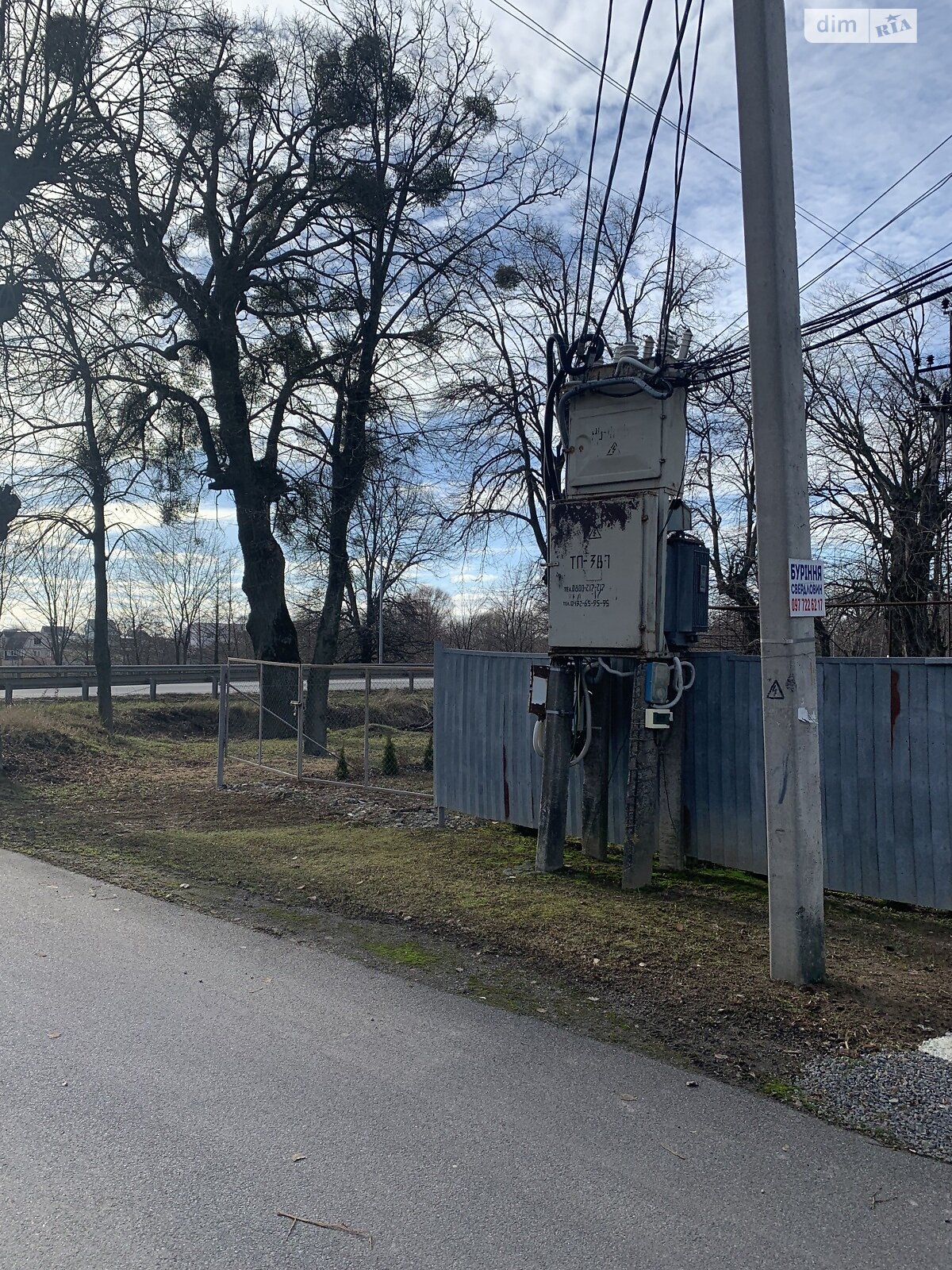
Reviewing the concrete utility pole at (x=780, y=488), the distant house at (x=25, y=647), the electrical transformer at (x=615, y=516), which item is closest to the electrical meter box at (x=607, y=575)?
the electrical transformer at (x=615, y=516)

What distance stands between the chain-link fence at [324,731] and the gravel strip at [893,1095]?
613 cm

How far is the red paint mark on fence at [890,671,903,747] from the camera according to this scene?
6.84 metres

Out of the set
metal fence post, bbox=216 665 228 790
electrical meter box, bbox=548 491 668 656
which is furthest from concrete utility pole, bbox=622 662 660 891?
metal fence post, bbox=216 665 228 790

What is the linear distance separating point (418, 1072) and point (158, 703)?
24314mm

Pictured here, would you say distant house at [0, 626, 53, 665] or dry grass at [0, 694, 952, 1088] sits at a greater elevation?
distant house at [0, 626, 53, 665]

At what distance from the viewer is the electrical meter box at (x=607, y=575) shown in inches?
291

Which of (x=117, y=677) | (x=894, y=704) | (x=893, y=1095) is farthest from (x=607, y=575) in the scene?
(x=117, y=677)

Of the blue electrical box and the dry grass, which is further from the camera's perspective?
the blue electrical box

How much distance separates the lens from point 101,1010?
16.6ft

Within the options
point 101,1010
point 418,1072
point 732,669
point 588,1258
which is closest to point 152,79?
point 732,669

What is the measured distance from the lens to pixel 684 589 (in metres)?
7.63

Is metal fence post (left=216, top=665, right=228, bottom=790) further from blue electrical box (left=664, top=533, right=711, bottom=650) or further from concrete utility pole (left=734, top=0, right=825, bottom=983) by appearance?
concrete utility pole (left=734, top=0, right=825, bottom=983)

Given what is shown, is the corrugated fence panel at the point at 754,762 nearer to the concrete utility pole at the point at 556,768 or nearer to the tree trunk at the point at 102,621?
the concrete utility pole at the point at 556,768

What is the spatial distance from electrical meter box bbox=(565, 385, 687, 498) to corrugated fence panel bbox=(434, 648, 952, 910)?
1.51 metres
